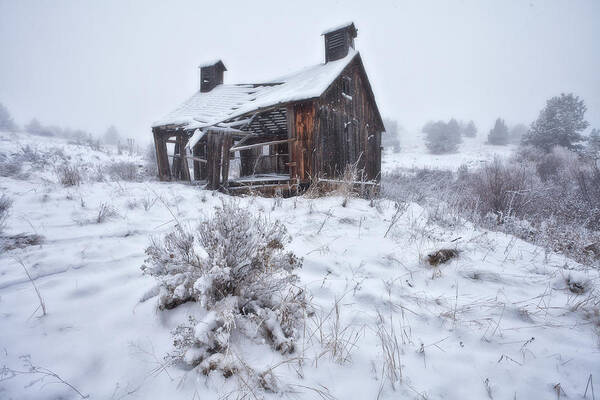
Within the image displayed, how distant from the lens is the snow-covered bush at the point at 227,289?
4.59 ft

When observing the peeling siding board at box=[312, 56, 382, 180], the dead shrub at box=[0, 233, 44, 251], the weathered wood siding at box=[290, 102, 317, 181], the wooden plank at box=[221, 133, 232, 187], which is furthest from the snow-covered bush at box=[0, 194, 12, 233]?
the peeling siding board at box=[312, 56, 382, 180]

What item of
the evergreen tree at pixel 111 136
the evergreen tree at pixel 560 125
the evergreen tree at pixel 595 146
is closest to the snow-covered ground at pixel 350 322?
the evergreen tree at pixel 595 146

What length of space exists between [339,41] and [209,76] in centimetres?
710

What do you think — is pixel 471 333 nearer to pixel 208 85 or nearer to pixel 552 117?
pixel 208 85

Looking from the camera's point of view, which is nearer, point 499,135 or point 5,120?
point 5,120

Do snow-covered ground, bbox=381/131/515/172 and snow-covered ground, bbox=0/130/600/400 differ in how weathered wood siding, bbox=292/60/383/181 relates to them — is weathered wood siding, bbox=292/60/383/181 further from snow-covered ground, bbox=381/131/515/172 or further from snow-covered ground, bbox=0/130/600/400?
snow-covered ground, bbox=381/131/515/172

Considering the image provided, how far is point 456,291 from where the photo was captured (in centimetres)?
210

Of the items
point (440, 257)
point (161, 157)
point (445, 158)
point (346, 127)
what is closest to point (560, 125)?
point (445, 158)

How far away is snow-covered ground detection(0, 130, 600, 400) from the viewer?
1296 mm

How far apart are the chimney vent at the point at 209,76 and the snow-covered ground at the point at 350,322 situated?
11.9 metres

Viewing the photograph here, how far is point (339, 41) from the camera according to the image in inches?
388

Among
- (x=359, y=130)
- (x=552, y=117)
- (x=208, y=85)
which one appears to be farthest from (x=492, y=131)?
(x=208, y=85)

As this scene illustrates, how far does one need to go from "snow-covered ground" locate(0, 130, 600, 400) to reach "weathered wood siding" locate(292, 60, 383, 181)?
331 centimetres

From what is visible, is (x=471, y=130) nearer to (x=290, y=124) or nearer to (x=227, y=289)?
(x=290, y=124)
